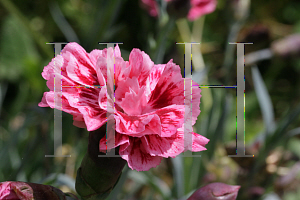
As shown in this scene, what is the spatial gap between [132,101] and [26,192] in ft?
0.40

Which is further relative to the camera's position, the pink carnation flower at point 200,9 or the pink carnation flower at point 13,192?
the pink carnation flower at point 200,9

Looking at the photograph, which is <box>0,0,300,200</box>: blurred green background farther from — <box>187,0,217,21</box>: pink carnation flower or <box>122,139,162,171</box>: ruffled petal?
<box>122,139,162,171</box>: ruffled petal

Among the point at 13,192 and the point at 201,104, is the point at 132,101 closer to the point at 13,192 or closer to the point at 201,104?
the point at 13,192

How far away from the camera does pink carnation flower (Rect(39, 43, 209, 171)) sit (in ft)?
0.84

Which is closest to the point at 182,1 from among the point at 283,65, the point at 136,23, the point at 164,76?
the point at 164,76

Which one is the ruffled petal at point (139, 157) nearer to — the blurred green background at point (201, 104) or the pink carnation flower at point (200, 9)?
the blurred green background at point (201, 104)

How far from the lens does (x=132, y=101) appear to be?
271mm

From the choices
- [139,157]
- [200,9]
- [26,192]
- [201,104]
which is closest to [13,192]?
[26,192]

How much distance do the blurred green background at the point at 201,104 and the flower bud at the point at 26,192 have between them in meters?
0.14

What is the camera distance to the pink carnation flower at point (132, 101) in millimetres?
255

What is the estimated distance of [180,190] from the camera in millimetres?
611

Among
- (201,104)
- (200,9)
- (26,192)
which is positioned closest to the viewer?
(26,192)

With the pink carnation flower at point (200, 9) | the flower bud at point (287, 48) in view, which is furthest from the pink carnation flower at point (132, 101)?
the flower bud at point (287, 48)

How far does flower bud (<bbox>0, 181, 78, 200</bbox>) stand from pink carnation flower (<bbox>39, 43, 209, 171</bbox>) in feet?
0.22
